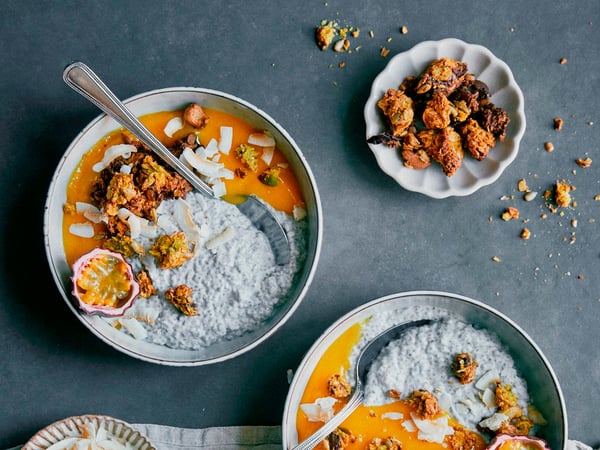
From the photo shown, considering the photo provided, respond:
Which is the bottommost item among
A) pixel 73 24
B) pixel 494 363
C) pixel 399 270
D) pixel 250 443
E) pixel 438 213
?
pixel 250 443

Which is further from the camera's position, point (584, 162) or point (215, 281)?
point (584, 162)

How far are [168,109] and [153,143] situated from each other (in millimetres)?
259

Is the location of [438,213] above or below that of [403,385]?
above

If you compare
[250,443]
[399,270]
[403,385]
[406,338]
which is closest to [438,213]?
[399,270]

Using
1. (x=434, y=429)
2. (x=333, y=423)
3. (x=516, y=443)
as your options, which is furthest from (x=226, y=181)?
(x=516, y=443)

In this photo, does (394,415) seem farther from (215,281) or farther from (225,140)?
(225,140)

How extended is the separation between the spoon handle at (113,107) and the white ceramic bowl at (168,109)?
11cm

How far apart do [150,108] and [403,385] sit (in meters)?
1.50

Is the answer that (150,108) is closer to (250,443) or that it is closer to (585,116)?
(250,443)

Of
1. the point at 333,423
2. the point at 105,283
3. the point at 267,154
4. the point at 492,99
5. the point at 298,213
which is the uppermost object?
the point at 492,99

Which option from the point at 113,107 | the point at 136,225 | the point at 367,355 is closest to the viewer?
the point at 113,107

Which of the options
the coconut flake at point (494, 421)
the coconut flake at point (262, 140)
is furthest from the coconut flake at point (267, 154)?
the coconut flake at point (494, 421)

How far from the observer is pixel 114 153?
2.68m

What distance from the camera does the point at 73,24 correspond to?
2822 millimetres
